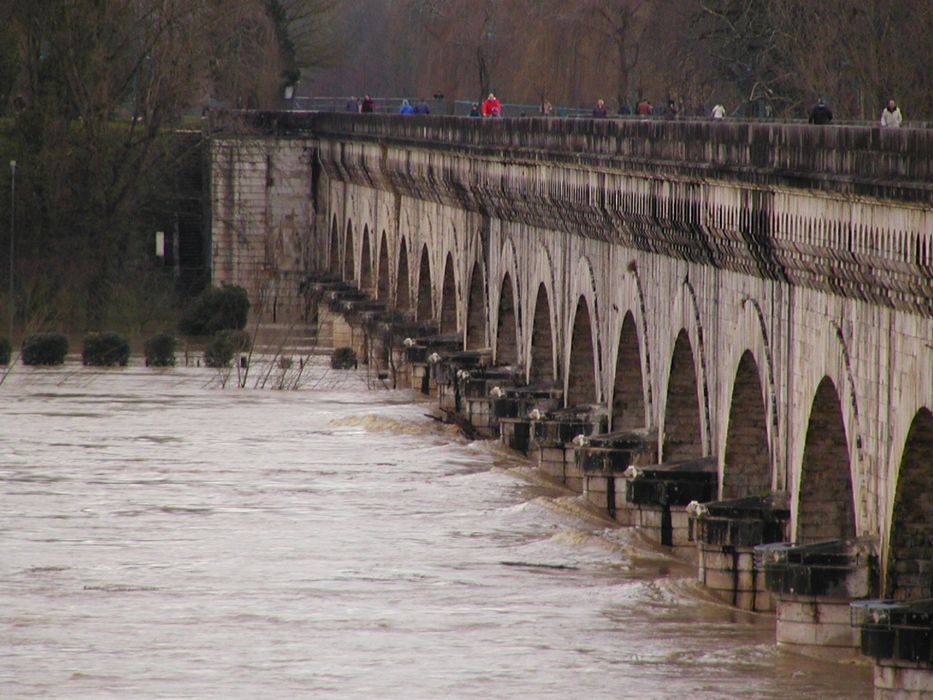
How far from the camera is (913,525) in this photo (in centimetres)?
1798

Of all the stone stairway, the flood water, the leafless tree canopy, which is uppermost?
Result: the leafless tree canopy

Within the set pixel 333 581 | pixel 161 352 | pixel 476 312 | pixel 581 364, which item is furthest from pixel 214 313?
pixel 333 581

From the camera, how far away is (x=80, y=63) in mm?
64312

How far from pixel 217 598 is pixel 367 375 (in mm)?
26205

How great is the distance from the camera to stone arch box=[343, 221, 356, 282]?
64.6 meters

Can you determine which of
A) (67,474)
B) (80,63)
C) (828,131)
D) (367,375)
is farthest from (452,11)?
(828,131)

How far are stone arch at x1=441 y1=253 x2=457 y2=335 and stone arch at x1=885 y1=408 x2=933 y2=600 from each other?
96.3 ft

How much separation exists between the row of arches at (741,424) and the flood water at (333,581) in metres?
1.36

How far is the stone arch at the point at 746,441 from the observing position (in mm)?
23828

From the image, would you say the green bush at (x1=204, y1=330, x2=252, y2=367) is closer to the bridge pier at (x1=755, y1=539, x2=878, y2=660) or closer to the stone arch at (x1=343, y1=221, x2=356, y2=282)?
the stone arch at (x1=343, y1=221, x2=356, y2=282)

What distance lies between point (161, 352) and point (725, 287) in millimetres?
29178

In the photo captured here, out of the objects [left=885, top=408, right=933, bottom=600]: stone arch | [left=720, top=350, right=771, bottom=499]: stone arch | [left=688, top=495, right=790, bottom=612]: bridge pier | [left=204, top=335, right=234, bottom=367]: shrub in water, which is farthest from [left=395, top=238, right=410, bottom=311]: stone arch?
[left=885, top=408, right=933, bottom=600]: stone arch

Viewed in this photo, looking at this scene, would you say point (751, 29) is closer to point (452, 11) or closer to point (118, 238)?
point (452, 11)

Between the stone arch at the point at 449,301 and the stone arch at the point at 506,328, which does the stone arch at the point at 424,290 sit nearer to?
the stone arch at the point at 449,301
